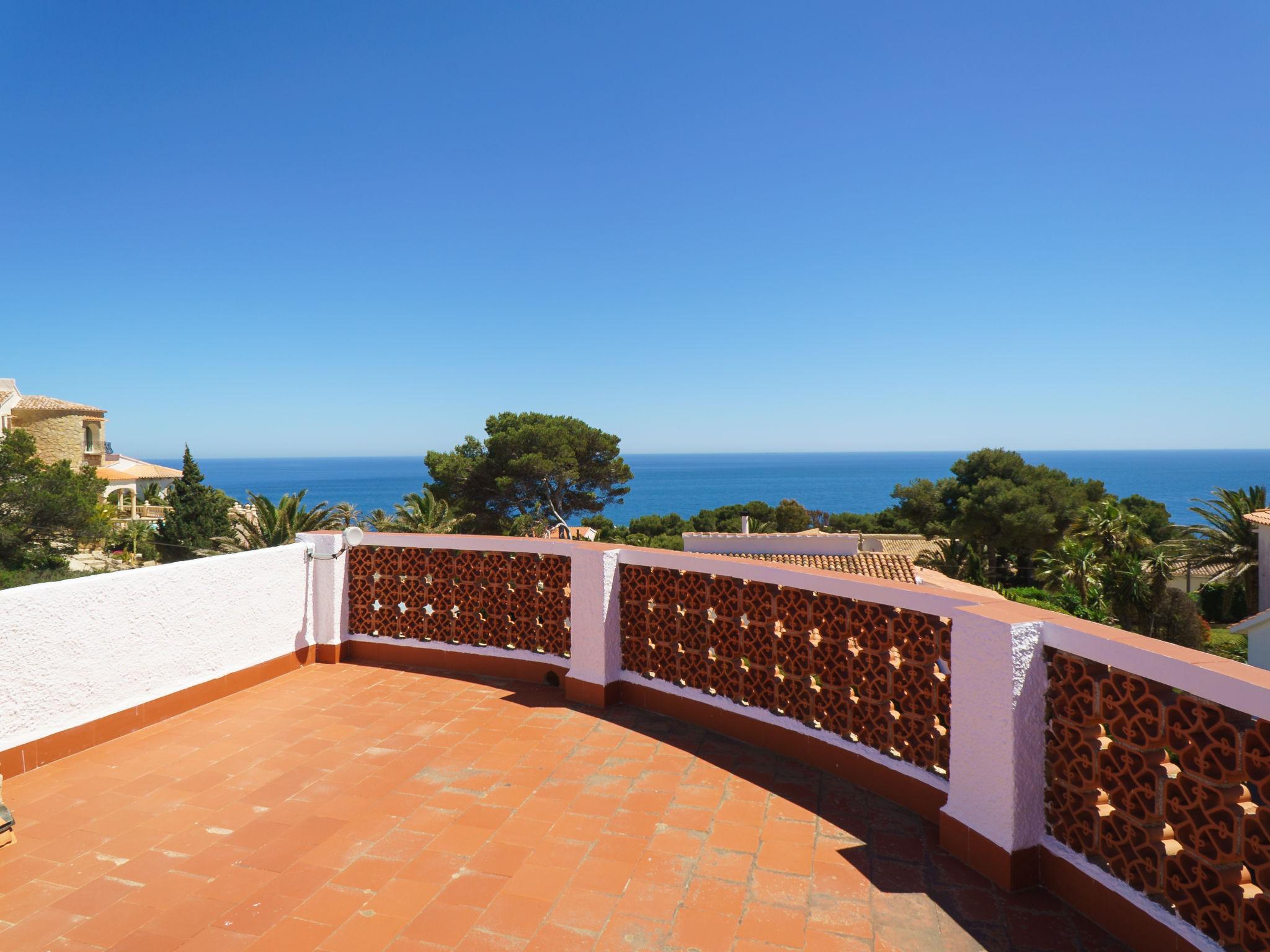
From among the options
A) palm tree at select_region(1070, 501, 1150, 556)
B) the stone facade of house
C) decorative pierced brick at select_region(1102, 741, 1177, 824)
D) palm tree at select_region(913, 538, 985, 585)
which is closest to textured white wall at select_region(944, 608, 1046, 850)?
decorative pierced brick at select_region(1102, 741, 1177, 824)

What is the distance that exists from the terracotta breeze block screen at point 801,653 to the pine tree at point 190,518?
127 ft

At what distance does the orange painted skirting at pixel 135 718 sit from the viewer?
4.02 metres

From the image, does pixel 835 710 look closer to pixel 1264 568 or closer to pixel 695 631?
pixel 695 631

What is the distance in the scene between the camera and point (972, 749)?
2979 millimetres

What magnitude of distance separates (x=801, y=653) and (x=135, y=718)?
4505 mm

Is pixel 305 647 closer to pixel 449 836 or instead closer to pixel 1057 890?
pixel 449 836

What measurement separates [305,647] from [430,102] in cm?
1193

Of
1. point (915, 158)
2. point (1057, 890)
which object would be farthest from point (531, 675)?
point (915, 158)

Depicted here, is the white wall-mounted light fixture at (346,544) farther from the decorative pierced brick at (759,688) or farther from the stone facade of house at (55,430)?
the stone facade of house at (55,430)

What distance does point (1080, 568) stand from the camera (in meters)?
25.0

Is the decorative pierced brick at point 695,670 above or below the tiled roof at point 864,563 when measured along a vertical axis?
above

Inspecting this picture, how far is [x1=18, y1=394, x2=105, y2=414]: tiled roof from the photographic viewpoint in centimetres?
4519

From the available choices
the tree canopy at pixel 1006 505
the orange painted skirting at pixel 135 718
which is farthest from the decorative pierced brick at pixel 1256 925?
the tree canopy at pixel 1006 505

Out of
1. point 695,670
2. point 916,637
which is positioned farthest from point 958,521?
point 916,637
